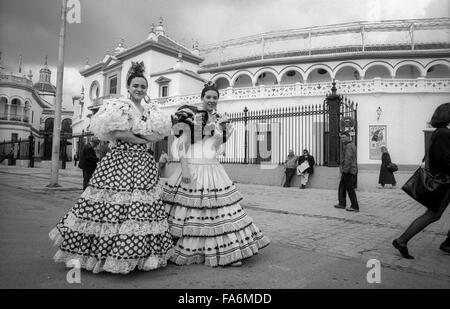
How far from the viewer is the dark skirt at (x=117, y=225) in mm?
2711

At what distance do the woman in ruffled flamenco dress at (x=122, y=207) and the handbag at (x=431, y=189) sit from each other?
2864 mm

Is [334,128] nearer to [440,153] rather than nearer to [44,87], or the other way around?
[440,153]

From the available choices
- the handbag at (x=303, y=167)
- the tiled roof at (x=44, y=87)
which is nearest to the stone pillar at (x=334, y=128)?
the handbag at (x=303, y=167)

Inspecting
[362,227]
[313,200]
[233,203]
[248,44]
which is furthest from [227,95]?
[233,203]

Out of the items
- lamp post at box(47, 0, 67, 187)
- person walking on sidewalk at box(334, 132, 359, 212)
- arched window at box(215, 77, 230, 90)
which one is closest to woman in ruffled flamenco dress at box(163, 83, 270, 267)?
person walking on sidewalk at box(334, 132, 359, 212)

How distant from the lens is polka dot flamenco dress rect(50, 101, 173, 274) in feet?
8.93

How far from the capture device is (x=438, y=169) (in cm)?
359

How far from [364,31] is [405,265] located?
105 ft

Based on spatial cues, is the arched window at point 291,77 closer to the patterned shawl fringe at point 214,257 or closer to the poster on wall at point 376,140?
the poster on wall at point 376,140

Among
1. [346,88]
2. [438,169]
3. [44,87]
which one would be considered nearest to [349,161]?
[438,169]

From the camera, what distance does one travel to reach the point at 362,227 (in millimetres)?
5434

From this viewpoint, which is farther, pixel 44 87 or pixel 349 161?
pixel 44 87

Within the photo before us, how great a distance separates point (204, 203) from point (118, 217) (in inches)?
32.7
